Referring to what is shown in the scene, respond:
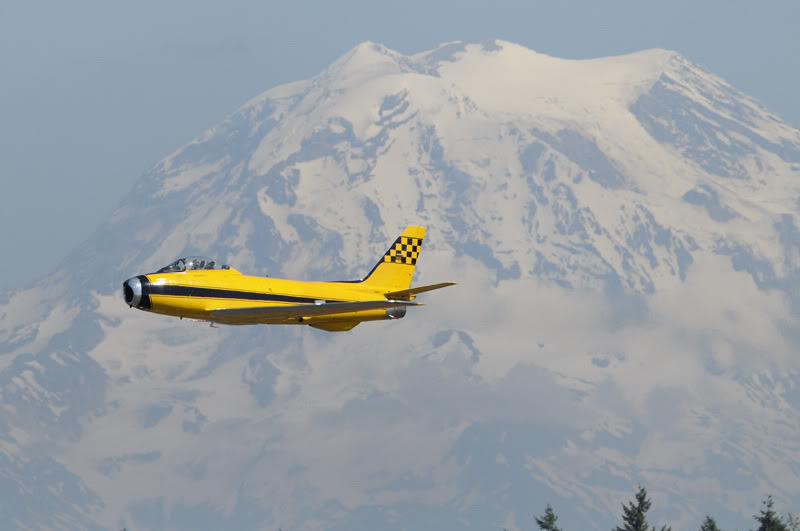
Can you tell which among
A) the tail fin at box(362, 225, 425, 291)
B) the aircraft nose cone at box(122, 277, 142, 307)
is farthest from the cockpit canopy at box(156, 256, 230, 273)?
the tail fin at box(362, 225, 425, 291)

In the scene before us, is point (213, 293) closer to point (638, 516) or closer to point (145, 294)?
point (145, 294)

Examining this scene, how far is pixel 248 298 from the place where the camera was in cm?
10900

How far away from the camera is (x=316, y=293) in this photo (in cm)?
11306

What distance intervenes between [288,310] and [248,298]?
392 centimetres

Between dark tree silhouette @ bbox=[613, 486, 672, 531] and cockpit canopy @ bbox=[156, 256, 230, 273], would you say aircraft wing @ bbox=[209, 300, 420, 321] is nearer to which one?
cockpit canopy @ bbox=[156, 256, 230, 273]

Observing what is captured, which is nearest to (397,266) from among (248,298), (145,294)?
(248,298)

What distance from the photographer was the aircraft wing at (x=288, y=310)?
106 m

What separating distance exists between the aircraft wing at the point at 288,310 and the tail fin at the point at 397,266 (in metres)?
10.9

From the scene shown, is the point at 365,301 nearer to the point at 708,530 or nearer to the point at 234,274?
the point at 234,274

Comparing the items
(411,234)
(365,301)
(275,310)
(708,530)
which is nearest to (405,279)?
(411,234)

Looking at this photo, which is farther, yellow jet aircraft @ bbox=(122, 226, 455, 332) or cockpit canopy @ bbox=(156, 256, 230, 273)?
cockpit canopy @ bbox=(156, 256, 230, 273)

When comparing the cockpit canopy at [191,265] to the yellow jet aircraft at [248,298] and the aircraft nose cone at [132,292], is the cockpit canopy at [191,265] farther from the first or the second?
the aircraft nose cone at [132,292]

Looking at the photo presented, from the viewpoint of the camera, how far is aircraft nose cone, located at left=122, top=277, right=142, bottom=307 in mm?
104500

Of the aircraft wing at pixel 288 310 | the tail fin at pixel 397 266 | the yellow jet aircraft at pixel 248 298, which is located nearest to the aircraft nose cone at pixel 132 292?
the yellow jet aircraft at pixel 248 298
